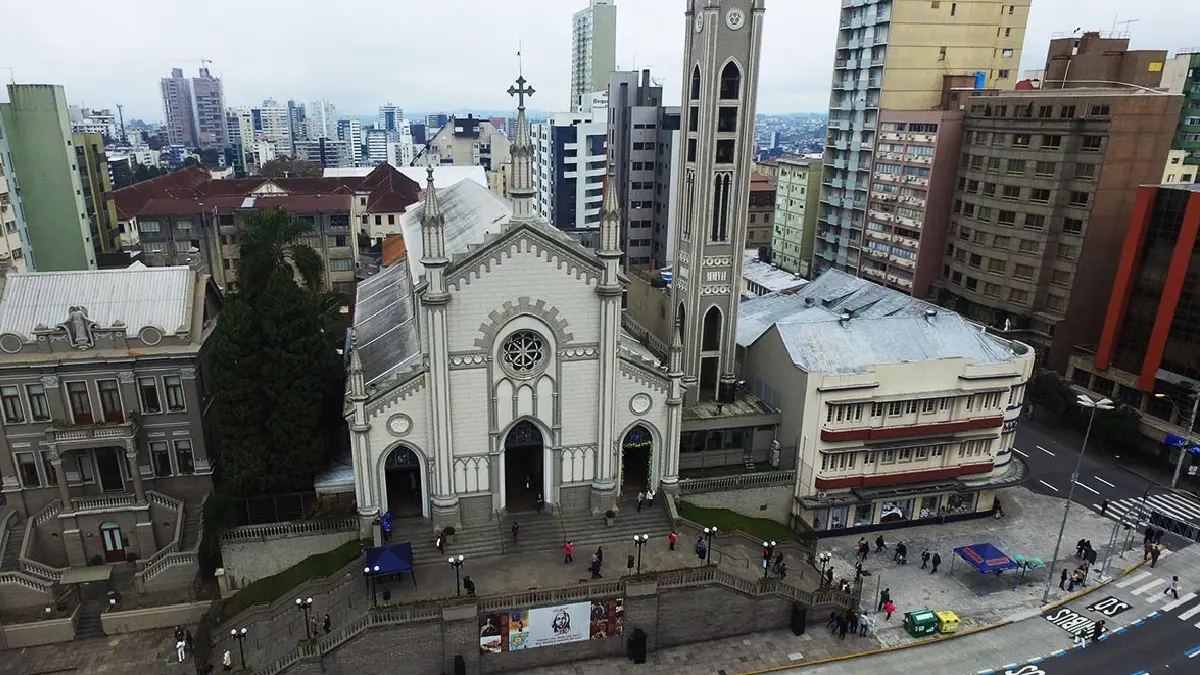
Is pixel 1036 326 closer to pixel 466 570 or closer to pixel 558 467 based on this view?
pixel 558 467

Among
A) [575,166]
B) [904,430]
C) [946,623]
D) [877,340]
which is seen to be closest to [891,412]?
[904,430]

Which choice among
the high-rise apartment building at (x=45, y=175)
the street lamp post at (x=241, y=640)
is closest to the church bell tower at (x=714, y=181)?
the street lamp post at (x=241, y=640)

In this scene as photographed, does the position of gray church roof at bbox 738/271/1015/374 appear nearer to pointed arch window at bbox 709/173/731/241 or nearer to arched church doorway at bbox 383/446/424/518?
pointed arch window at bbox 709/173/731/241

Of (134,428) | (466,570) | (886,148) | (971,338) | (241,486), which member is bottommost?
(466,570)

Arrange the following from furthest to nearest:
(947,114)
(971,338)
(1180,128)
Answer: (1180,128) → (947,114) → (971,338)

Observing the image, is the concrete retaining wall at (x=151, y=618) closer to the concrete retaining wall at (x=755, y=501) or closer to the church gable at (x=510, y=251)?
the church gable at (x=510, y=251)

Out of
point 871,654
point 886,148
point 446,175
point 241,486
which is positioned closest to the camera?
Answer: point 871,654

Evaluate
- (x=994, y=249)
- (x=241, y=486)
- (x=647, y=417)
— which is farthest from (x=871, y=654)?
(x=994, y=249)

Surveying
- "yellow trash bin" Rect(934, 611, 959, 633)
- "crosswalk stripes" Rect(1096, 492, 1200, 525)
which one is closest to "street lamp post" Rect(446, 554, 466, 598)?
"yellow trash bin" Rect(934, 611, 959, 633)
